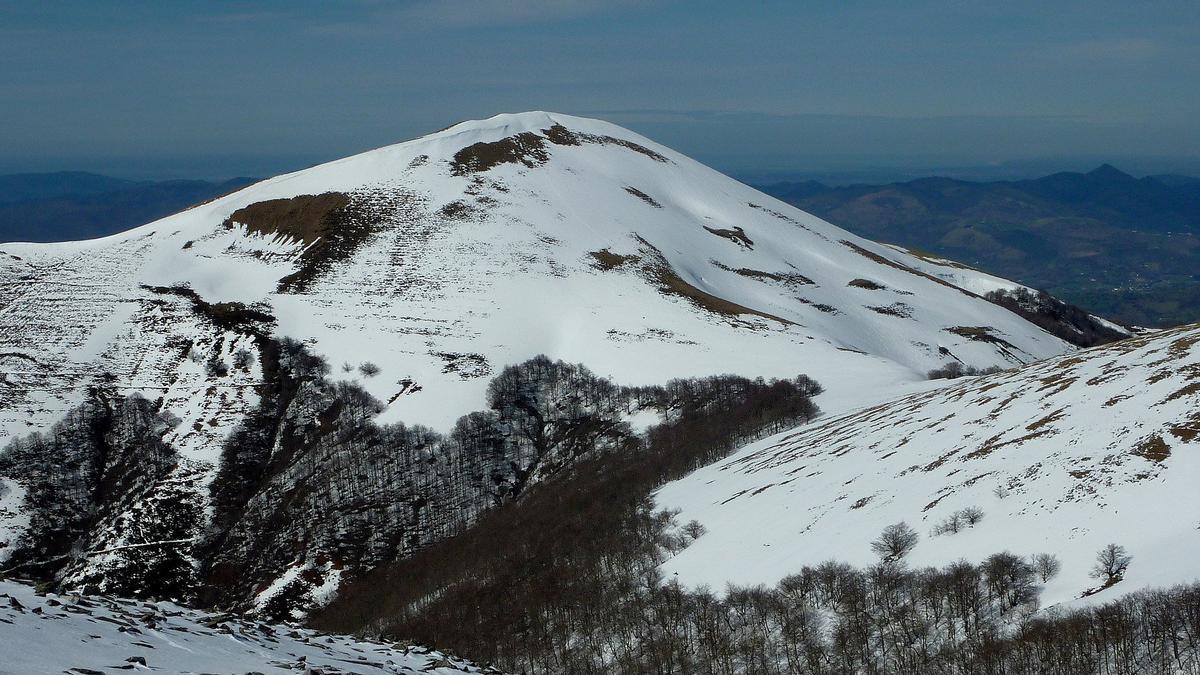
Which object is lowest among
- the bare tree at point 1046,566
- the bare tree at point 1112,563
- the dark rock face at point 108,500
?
the dark rock face at point 108,500

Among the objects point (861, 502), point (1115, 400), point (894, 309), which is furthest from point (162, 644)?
point (894, 309)

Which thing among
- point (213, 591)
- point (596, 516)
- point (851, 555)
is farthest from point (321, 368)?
point (851, 555)

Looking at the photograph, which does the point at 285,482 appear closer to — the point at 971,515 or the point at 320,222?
the point at 320,222

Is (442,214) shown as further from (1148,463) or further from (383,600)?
(1148,463)

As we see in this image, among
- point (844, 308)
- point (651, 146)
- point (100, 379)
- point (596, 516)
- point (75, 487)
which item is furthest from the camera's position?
point (651, 146)

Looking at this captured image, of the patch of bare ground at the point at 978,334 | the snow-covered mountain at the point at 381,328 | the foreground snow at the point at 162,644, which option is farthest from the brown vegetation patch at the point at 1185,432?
the patch of bare ground at the point at 978,334

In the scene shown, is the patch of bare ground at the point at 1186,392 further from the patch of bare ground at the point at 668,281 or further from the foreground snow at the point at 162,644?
the patch of bare ground at the point at 668,281
